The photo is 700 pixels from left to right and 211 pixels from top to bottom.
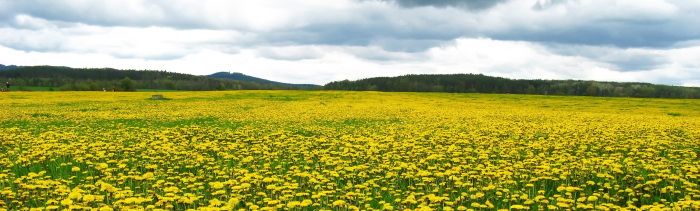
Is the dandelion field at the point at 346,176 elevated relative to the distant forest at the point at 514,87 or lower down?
lower down

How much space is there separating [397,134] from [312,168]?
7322 mm

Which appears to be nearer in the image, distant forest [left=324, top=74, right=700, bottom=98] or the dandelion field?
the dandelion field

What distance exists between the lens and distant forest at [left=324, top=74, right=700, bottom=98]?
5167 inches

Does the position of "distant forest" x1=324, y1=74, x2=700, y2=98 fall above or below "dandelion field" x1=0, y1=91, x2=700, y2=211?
above

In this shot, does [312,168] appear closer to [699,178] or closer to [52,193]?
[52,193]

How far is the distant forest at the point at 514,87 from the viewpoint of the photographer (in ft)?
431

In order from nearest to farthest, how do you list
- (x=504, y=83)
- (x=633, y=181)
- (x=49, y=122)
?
(x=633, y=181) < (x=49, y=122) < (x=504, y=83)

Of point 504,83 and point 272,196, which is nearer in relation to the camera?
point 272,196

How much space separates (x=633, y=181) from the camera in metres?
9.13

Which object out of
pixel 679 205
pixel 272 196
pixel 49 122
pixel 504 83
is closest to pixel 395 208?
pixel 272 196

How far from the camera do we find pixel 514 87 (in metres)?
153

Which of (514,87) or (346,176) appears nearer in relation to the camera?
(346,176)

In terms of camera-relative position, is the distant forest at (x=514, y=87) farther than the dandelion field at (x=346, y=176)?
Yes

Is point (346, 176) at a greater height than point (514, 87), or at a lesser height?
lesser
